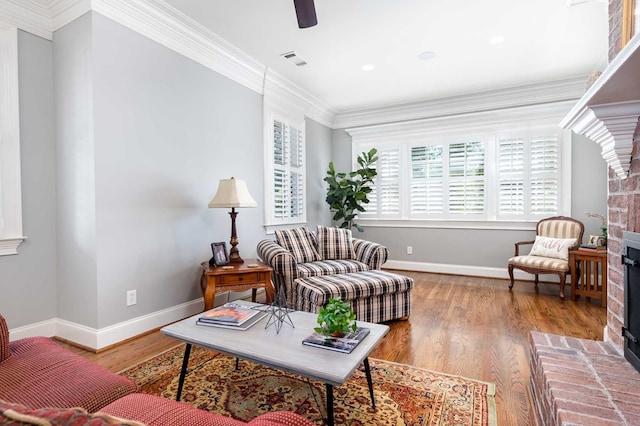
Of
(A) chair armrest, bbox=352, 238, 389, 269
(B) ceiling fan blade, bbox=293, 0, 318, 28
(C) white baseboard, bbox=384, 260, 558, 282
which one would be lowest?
(C) white baseboard, bbox=384, 260, 558, 282

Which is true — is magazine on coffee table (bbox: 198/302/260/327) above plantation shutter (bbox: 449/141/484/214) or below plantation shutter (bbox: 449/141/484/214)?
below

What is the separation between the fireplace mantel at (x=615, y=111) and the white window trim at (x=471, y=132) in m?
3.07

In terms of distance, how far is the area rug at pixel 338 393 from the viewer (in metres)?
1.69

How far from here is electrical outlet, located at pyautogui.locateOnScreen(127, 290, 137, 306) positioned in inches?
105

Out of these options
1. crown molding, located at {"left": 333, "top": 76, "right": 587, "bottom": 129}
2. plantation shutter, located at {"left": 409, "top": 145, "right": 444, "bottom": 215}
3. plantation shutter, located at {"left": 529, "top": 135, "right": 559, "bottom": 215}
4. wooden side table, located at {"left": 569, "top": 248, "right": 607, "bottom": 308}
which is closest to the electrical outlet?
plantation shutter, located at {"left": 409, "top": 145, "right": 444, "bottom": 215}

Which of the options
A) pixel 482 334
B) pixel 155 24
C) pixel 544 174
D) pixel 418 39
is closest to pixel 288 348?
pixel 482 334

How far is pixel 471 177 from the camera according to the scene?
498 cm

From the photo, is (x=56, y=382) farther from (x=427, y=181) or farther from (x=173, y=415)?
(x=427, y=181)

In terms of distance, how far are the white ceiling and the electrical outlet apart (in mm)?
2399

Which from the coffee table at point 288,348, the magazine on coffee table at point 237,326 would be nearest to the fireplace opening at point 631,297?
the coffee table at point 288,348

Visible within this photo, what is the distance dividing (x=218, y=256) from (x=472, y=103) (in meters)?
4.18

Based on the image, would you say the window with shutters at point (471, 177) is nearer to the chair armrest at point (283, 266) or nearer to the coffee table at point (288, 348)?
the chair armrest at point (283, 266)

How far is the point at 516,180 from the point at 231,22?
4188mm

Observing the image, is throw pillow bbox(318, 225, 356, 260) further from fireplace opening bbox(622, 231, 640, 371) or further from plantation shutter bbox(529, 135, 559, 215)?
plantation shutter bbox(529, 135, 559, 215)
